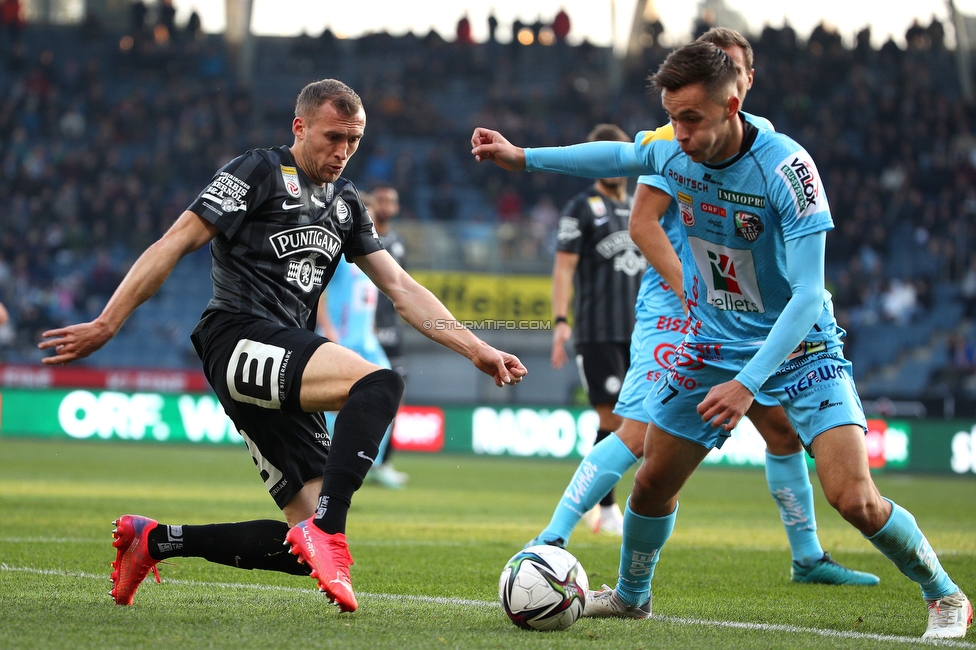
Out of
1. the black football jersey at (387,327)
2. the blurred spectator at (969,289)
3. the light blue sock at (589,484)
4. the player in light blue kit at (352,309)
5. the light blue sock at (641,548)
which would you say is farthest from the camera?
the blurred spectator at (969,289)

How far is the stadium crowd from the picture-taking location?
23656mm

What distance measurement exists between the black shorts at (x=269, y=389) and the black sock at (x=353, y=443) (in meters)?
0.23

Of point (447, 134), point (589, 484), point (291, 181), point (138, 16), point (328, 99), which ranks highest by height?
point (138, 16)

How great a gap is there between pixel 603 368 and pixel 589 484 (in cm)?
295

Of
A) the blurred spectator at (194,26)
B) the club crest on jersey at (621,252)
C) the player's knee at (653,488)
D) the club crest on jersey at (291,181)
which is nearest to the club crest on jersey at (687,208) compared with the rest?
the player's knee at (653,488)

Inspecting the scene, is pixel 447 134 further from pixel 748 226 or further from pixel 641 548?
pixel 748 226

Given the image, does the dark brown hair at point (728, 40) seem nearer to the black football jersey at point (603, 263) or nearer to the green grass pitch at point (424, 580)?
the green grass pitch at point (424, 580)

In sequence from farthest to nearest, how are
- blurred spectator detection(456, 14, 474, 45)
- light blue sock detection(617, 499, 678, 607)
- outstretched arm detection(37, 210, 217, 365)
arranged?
blurred spectator detection(456, 14, 474, 45), light blue sock detection(617, 499, 678, 607), outstretched arm detection(37, 210, 217, 365)

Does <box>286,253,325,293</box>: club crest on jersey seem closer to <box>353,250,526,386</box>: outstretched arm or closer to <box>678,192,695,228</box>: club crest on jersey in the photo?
<box>353,250,526,386</box>: outstretched arm

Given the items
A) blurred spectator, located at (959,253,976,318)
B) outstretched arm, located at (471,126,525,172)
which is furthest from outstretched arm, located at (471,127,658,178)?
blurred spectator, located at (959,253,976,318)

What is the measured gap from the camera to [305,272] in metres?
4.65

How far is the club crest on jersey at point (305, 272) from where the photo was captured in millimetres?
4602

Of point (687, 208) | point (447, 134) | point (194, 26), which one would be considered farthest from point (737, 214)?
point (194, 26)

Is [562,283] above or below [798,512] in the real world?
above
